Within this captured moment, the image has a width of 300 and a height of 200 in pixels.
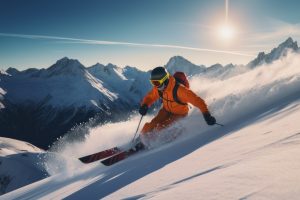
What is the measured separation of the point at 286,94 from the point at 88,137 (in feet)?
32.9

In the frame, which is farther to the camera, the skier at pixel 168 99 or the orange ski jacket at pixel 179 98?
the skier at pixel 168 99

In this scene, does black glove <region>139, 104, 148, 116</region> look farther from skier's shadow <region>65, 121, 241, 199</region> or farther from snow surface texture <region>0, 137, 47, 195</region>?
snow surface texture <region>0, 137, 47, 195</region>

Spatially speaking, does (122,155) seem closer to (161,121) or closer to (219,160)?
(161,121)

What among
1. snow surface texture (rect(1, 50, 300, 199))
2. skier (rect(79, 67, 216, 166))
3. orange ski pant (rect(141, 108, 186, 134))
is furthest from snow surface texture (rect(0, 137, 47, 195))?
orange ski pant (rect(141, 108, 186, 134))

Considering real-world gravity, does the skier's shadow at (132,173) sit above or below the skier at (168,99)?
below

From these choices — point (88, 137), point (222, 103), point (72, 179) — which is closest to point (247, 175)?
point (72, 179)

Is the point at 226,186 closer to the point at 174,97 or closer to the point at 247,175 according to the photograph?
the point at 247,175

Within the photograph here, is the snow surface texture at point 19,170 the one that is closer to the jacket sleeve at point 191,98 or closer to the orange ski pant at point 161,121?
the orange ski pant at point 161,121

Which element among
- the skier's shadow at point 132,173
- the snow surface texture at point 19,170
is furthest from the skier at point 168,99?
the snow surface texture at point 19,170

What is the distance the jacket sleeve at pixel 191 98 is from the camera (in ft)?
34.1

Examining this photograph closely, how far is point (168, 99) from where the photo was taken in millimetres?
11742

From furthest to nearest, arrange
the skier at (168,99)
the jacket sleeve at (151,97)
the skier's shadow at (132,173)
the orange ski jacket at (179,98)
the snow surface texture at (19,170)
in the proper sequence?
the snow surface texture at (19,170) < the jacket sleeve at (151,97) < the skier at (168,99) < the orange ski jacket at (179,98) < the skier's shadow at (132,173)

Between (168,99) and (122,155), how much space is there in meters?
2.71

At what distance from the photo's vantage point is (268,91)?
1103 centimetres
